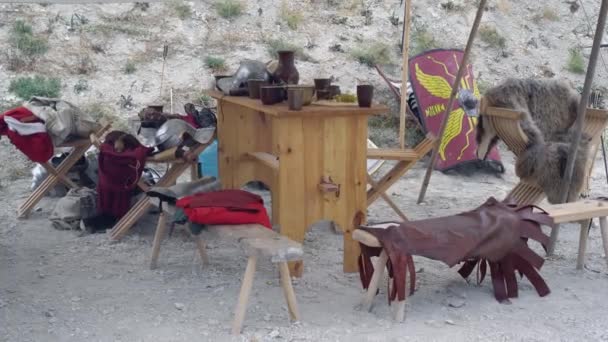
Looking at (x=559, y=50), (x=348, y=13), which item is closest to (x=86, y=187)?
(x=348, y=13)

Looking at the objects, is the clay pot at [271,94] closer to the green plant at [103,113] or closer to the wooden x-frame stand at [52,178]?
the wooden x-frame stand at [52,178]

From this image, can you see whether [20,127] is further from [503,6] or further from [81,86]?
[503,6]

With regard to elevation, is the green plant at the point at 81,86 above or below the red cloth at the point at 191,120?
below

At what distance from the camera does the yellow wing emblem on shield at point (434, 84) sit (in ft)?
21.0

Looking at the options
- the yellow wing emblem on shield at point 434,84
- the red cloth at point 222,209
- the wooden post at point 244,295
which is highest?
the yellow wing emblem on shield at point 434,84

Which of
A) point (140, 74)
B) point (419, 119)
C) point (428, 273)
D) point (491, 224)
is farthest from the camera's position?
point (140, 74)

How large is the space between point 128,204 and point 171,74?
4.04m

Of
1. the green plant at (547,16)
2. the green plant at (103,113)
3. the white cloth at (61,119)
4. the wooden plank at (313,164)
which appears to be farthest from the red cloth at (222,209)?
the green plant at (547,16)

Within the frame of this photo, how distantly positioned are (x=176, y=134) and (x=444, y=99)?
103 inches

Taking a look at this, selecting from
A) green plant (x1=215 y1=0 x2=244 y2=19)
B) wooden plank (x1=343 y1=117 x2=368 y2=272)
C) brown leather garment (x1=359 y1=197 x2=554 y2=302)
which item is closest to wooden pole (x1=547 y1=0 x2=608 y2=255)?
brown leather garment (x1=359 y1=197 x2=554 y2=302)

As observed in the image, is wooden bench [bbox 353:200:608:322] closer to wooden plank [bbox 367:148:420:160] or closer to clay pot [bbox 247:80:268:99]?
wooden plank [bbox 367:148:420:160]

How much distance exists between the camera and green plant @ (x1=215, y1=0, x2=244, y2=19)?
396 inches

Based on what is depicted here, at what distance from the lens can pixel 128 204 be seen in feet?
16.6

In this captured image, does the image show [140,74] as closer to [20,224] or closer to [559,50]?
[20,224]
